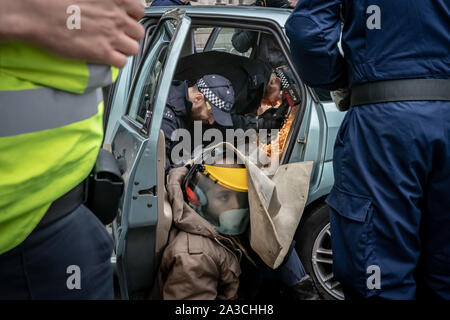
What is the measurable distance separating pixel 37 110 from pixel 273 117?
2.88m

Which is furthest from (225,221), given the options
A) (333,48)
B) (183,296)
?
(333,48)

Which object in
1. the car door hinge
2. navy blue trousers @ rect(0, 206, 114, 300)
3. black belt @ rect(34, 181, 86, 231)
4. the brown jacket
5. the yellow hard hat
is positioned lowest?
the brown jacket

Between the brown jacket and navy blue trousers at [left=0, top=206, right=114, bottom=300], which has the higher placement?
navy blue trousers at [left=0, top=206, right=114, bottom=300]

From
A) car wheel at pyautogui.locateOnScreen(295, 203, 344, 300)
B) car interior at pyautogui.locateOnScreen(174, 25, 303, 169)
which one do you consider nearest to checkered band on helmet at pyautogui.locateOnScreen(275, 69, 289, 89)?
car interior at pyautogui.locateOnScreen(174, 25, 303, 169)

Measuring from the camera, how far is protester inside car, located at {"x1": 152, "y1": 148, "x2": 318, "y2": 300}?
201 centimetres

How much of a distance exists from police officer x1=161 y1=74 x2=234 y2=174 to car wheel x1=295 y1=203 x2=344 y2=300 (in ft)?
3.80

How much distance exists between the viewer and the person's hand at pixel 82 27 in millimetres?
655

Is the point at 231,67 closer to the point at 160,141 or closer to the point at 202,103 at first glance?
the point at 202,103

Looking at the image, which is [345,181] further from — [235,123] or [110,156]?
[235,123]

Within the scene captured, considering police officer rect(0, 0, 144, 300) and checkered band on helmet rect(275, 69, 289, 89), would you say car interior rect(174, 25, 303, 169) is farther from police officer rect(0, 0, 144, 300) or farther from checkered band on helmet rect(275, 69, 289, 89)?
police officer rect(0, 0, 144, 300)

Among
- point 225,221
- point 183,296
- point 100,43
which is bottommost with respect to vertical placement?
point 183,296

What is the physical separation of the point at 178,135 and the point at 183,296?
4.82 ft

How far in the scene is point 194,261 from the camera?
2.01 meters
